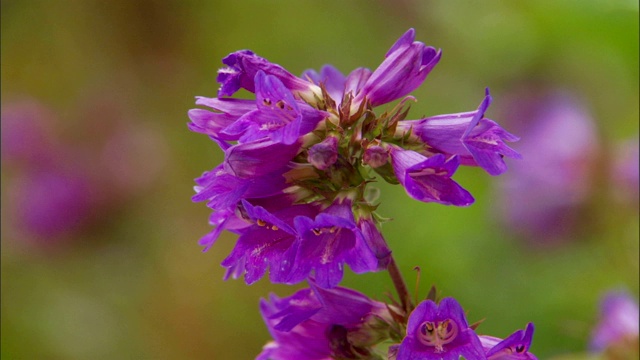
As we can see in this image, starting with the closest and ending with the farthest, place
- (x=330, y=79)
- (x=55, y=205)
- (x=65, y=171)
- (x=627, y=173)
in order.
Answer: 1. (x=330, y=79)
2. (x=627, y=173)
3. (x=55, y=205)
4. (x=65, y=171)

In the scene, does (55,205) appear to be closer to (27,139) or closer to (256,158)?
(27,139)

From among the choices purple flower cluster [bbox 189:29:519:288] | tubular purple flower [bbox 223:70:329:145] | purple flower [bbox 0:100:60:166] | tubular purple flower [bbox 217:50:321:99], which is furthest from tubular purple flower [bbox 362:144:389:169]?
purple flower [bbox 0:100:60:166]

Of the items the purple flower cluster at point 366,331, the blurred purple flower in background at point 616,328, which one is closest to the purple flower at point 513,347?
the purple flower cluster at point 366,331

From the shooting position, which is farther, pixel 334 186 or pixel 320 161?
pixel 334 186

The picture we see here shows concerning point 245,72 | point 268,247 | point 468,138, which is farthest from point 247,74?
point 468,138

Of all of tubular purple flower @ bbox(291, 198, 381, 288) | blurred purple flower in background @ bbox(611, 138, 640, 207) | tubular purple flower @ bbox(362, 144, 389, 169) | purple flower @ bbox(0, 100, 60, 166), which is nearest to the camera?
tubular purple flower @ bbox(291, 198, 381, 288)

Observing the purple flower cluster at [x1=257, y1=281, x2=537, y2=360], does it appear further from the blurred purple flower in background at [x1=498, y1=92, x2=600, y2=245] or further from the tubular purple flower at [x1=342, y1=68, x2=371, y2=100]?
the blurred purple flower in background at [x1=498, y1=92, x2=600, y2=245]

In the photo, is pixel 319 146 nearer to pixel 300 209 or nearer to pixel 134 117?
pixel 300 209

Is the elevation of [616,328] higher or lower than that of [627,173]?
lower

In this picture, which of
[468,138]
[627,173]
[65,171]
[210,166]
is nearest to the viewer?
[468,138]
